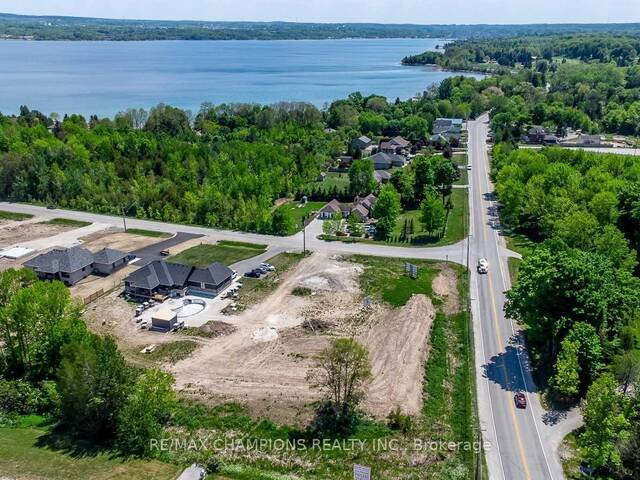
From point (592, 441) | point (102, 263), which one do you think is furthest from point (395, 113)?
point (592, 441)

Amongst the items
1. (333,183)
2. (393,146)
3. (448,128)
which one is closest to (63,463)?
(333,183)

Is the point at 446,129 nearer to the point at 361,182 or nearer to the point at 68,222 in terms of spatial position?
the point at 361,182

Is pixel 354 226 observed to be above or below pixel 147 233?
above

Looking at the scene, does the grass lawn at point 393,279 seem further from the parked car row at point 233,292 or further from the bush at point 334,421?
the bush at point 334,421

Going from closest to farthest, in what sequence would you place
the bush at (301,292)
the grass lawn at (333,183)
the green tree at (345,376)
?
the green tree at (345,376), the bush at (301,292), the grass lawn at (333,183)

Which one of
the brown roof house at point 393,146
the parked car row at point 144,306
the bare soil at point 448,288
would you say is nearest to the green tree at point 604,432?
the bare soil at point 448,288

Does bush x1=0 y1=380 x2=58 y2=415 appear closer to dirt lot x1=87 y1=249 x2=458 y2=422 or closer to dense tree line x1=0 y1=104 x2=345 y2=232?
dirt lot x1=87 y1=249 x2=458 y2=422
